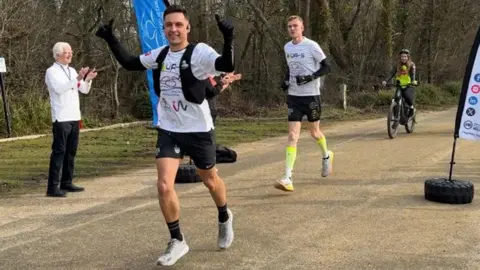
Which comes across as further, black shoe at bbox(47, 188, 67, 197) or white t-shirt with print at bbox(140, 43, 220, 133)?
black shoe at bbox(47, 188, 67, 197)

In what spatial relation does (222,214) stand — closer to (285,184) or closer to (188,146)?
(188,146)

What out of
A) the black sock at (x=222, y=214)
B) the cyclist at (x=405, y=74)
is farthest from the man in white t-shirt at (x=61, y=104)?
the cyclist at (x=405, y=74)

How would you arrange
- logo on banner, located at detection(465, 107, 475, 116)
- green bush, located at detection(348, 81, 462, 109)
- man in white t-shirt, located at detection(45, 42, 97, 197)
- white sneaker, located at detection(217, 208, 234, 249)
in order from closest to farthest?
white sneaker, located at detection(217, 208, 234, 249) → logo on banner, located at detection(465, 107, 475, 116) → man in white t-shirt, located at detection(45, 42, 97, 197) → green bush, located at detection(348, 81, 462, 109)

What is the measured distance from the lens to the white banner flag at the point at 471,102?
623cm

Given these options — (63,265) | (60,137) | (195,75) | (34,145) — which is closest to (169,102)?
(195,75)

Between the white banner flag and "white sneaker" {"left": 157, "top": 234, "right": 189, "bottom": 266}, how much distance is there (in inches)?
144

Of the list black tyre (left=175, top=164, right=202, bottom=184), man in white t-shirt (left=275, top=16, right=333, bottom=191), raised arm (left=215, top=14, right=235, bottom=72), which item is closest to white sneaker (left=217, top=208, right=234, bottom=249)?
raised arm (left=215, top=14, right=235, bottom=72)

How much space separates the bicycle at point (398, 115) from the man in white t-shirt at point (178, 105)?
8.22 meters

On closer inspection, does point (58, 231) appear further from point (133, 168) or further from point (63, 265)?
point (133, 168)

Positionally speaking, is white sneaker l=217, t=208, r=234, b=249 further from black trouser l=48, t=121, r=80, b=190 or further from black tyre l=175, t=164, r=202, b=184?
black trouser l=48, t=121, r=80, b=190

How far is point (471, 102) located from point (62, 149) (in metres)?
5.04

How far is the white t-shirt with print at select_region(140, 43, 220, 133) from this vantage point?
4.48 m

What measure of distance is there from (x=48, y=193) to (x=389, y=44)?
20.4 metres

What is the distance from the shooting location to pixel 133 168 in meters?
9.27
